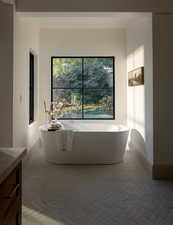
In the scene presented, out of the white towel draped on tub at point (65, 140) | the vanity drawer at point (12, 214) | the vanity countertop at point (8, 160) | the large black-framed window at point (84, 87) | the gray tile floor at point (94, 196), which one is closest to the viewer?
the vanity countertop at point (8, 160)

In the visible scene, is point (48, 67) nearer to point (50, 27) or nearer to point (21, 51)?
point (50, 27)

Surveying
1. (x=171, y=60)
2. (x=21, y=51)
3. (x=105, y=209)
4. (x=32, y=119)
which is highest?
(x=21, y=51)

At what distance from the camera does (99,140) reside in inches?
174

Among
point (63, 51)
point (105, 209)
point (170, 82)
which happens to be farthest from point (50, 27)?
point (105, 209)

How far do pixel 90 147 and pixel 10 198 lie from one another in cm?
323

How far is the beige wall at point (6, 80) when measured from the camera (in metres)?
3.67

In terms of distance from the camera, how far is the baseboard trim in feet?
12.2

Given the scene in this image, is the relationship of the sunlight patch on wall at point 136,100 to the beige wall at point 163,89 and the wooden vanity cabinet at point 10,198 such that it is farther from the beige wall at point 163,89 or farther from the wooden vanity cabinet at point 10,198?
the wooden vanity cabinet at point 10,198

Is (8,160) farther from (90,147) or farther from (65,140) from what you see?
(90,147)

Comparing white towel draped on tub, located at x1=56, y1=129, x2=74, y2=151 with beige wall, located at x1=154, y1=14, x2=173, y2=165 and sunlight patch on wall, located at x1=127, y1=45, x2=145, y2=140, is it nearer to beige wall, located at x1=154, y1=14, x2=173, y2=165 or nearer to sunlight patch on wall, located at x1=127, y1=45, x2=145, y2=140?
sunlight patch on wall, located at x1=127, y1=45, x2=145, y2=140

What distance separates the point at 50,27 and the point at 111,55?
1692 millimetres

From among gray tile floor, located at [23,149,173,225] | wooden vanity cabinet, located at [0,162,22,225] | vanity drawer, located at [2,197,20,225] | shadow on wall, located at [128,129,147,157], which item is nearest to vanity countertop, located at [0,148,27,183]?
wooden vanity cabinet, located at [0,162,22,225]

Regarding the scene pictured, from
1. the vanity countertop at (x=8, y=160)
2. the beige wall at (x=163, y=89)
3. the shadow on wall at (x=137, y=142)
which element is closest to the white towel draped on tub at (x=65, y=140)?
the shadow on wall at (x=137, y=142)

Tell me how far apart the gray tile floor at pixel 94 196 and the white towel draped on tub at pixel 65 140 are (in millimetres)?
362
